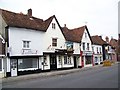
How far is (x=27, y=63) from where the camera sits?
28922mm

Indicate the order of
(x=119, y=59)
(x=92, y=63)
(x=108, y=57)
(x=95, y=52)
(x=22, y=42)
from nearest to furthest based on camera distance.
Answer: (x=22, y=42)
(x=92, y=63)
(x=95, y=52)
(x=108, y=57)
(x=119, y=59)

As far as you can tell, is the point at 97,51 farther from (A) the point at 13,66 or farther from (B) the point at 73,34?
(A) the point at 13,66

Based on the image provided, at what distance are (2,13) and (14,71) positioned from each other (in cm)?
816

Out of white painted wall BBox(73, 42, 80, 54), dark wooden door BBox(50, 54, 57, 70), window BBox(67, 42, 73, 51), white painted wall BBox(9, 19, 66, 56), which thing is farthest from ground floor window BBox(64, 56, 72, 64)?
dark wooden door BBox(50, 54, 57, 70)

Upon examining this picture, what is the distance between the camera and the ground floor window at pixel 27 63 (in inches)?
1097

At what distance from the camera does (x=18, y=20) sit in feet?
96.2

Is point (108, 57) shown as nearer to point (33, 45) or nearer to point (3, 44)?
point (33, 45)

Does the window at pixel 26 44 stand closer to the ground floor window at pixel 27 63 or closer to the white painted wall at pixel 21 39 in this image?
the white painted wall at pixel 21 39

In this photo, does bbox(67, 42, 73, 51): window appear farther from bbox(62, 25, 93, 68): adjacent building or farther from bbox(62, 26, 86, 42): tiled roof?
bbox(62, 26, 86, 42): tiled roof

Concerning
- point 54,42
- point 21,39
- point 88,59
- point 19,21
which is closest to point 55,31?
point 54,42

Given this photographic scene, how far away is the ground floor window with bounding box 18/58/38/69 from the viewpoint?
2788 cm

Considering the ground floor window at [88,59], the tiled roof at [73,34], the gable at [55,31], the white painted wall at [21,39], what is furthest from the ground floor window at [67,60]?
the ground floor window at [88,59]

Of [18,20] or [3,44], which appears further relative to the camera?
[18,20]

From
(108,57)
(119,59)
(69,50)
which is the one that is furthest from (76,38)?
(119,59)
